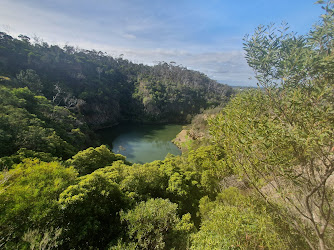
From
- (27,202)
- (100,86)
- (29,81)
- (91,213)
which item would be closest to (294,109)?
(91,213)

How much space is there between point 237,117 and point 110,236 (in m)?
7.30

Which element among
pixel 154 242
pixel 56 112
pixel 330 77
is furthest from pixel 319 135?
pixel 56 112

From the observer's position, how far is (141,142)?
3428cm

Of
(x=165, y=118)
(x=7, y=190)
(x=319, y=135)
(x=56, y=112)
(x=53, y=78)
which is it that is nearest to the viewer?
(x=319, y=135)

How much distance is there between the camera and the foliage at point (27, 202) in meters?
5.58

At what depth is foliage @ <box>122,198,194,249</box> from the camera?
6355mm

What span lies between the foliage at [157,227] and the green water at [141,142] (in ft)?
58.8

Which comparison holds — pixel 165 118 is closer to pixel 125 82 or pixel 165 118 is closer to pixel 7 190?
pixel 125 82

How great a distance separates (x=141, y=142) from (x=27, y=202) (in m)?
28.1

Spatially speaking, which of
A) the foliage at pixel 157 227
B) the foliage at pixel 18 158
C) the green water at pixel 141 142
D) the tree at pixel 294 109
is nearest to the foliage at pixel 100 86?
the green water at pixel 141 142

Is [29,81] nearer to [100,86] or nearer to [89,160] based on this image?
[100,86]

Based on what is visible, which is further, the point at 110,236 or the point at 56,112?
the point at 56,112

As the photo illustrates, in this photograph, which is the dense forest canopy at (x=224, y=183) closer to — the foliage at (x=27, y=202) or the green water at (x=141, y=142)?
the foliage at (x=27, y=202)

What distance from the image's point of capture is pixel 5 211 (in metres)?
5.71
